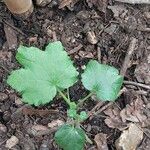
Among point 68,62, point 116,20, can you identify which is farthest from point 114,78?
point 116,20

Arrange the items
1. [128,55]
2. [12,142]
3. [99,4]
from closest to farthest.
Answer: [12,142] → [128,55] → [99,4]

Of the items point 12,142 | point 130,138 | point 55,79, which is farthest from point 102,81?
point 12,142

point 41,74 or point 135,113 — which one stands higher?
point 41,74

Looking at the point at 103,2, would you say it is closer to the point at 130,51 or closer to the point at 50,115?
the point at 130,51

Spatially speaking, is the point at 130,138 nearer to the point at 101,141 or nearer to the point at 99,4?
the point at 101,141

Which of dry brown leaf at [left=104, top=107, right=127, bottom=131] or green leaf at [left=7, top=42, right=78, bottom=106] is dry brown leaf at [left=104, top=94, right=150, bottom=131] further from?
green leaf at [left=7, top=42, right=78, bottom=106]
